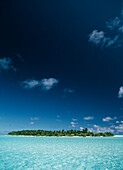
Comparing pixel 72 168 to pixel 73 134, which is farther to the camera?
pixel 73 134

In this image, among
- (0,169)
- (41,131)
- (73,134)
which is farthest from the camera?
(41,131)

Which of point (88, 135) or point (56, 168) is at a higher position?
point (88, 135)

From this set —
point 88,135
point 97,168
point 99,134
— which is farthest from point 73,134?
point 97,168

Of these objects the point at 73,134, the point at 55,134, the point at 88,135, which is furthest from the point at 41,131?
the point at 88,135

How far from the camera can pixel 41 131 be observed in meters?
198

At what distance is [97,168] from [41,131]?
626 feet

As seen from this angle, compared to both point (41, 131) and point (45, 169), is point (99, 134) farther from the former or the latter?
point (45, 169)

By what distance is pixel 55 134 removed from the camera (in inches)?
7274

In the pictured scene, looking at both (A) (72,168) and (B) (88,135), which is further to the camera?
(B) (88,135)

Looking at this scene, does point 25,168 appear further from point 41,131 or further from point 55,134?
point 41,131

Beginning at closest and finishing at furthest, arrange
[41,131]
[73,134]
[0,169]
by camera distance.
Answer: [0,169], [73,134], [41,131]

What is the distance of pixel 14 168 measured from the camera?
16734 mm

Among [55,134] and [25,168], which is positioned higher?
[55,134]

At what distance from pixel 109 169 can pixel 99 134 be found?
195m
